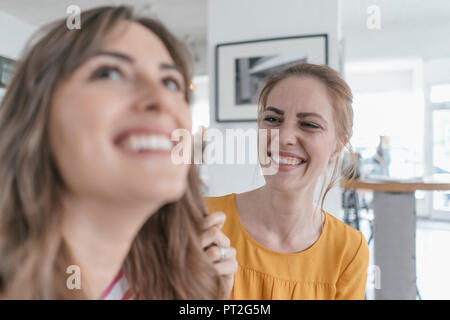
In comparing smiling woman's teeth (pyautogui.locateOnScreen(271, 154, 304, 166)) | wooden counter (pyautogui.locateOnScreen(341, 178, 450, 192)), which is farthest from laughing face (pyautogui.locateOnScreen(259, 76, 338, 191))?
wooden counter (pyautogui.locateOnScreen(341, 178, 450, 192))

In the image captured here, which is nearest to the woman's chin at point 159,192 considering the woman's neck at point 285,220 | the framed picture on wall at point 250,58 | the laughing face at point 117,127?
the laughing face at point 117,127

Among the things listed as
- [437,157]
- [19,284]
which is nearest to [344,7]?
[437,157]

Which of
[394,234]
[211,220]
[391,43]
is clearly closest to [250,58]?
[394,234]

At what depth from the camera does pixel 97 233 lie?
0.25 meters

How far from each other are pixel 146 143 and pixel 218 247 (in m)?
0.18

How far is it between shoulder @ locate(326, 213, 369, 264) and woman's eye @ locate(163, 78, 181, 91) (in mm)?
421

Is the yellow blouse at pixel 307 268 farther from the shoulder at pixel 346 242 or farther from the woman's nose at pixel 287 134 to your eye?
the woman's nose at pixel 287 134

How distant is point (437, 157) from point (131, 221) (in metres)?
0.65

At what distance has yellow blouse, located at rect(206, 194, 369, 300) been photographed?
469mm

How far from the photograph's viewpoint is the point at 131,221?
0.80 ft

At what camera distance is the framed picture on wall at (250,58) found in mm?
1455

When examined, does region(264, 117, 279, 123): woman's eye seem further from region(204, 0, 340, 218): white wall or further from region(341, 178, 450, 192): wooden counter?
region(204, 0, 340, 218): white wall

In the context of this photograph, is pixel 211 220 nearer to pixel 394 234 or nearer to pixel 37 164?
pixel 37 164
